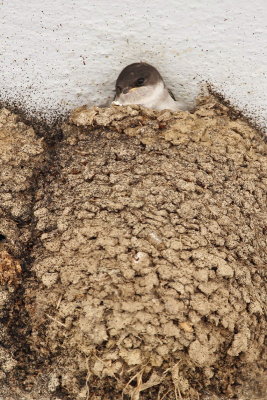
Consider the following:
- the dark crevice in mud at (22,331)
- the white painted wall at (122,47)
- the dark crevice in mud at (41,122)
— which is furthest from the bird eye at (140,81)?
the dark crevice in mud at (22,331)

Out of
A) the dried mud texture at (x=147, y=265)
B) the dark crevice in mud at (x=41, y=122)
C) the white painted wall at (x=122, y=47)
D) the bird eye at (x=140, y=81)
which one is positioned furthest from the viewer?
the dark crevice in mud at (x=41, y=122)

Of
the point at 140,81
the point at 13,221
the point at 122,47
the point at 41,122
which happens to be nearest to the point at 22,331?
the point at 13,221

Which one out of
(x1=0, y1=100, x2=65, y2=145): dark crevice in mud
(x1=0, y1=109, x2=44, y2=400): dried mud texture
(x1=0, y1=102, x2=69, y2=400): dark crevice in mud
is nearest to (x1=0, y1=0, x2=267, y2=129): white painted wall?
(x1=0, y1=100, x2=65, y2=145): dark crevice in mud

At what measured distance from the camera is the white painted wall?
3.02m

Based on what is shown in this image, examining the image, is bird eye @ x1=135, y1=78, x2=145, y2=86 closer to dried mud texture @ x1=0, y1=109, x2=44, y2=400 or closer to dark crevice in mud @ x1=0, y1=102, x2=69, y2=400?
dried mud texture @ x1=0, y1=109, x2=44, y2=400

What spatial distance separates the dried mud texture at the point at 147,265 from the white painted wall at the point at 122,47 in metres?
0.20

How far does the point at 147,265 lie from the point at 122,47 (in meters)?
1.04

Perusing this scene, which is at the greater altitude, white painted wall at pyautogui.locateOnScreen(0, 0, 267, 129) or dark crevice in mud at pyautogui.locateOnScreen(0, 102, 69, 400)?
white painted wall at pyautogui.locateOnScreen(0, 0, 267, 129)

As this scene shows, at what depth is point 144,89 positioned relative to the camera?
3.22m

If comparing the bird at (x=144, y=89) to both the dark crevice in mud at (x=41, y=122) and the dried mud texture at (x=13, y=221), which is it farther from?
the dried mud texture at (x=13, y=221)

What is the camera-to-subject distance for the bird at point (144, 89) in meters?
3.13

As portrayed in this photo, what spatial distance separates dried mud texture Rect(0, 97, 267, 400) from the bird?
0.10m

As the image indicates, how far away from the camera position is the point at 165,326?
261 cm

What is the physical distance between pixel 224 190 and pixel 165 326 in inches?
27.9
